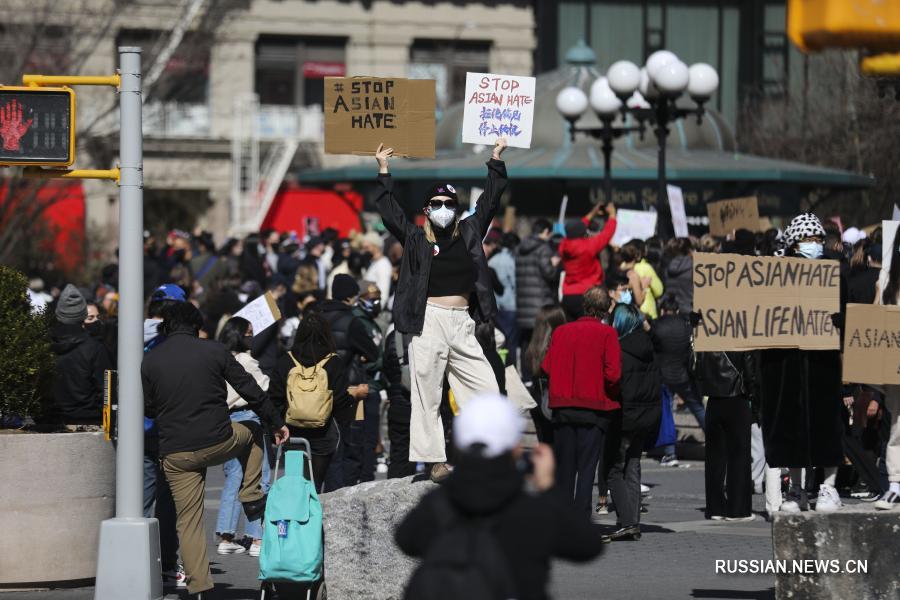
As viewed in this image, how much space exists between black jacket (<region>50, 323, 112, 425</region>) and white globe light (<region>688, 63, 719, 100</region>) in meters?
12.6

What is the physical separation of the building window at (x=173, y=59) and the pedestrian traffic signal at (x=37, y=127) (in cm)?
2631

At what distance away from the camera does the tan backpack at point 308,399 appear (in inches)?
461

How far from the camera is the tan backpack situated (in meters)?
11.7

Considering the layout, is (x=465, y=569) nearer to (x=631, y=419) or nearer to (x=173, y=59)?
(x=631, y=419)

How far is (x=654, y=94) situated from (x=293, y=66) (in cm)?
2891

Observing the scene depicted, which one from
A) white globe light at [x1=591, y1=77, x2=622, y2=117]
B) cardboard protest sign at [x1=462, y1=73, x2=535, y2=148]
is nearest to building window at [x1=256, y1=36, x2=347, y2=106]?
white globe light at [x1=591, y1=77, x2=622, y2=117]

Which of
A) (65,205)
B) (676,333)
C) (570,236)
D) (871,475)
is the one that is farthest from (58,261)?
(871,475)

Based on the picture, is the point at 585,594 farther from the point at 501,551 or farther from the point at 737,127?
the point at 737,127

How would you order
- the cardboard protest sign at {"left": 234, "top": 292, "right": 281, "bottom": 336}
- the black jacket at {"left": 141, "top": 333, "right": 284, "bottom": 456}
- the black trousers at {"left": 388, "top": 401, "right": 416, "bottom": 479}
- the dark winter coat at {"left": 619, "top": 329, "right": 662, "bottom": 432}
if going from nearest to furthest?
the black jacket at {"left": 141, "top": 333, "right": 284, "bottom": 456} < the dark winter coat at {"left": 619, "top": 329, "right": 662, "bottom": 432} < the cardboard protest sign at {"left": 234, "top": 292, "right": 281, "bottom": 336} < the black trousers at {"left": 388, "top": 401, "right": 416, "bottom": 479}

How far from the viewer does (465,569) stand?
219 inches

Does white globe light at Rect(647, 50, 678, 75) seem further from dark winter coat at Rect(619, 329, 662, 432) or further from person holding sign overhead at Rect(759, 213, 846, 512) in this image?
person holding sign overhead at Rect(759, 213, 846, 512)

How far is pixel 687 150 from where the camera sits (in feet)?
118

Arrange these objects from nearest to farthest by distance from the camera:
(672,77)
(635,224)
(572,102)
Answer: (672,77)
(635,224)
(572,102)

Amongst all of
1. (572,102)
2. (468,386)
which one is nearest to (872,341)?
(468,386)
